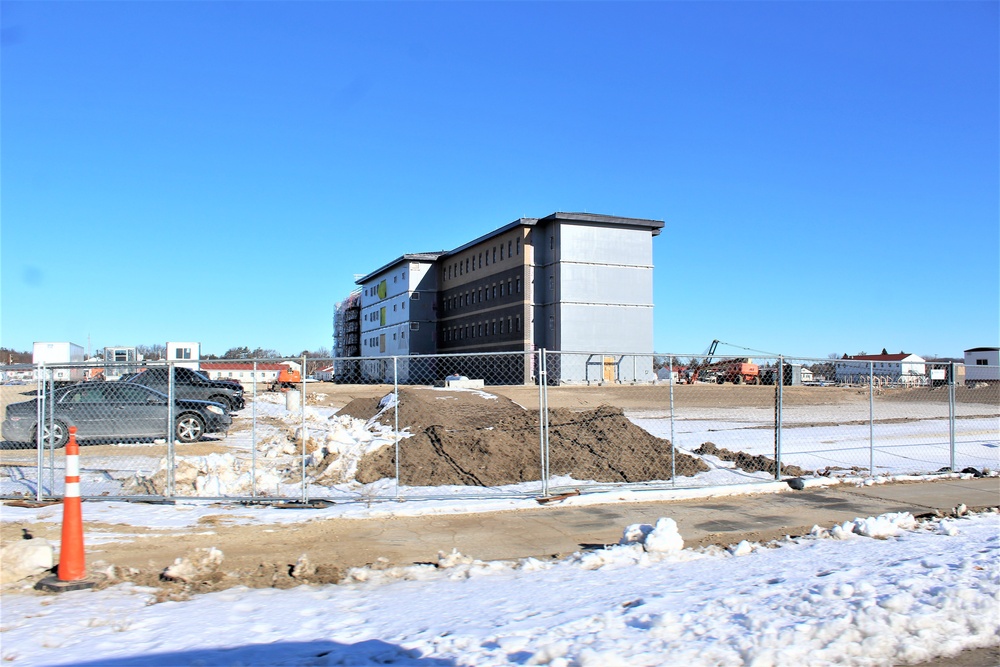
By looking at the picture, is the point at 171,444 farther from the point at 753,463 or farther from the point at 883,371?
the point at 883,371

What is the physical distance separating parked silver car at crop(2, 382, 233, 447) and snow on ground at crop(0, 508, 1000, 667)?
28.7 ft

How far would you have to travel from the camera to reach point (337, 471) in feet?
39.2

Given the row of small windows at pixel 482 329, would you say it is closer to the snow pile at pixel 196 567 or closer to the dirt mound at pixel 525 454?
the dirt mound at pixel 525 454

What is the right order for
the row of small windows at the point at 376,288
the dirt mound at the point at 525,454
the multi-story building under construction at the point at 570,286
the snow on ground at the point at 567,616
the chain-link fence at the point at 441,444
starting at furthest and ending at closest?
1. the row of small windows at the point at 376,288
2. the multi-story building under construction at the point at 570,286
3. the dirt mound at the point at 525,454
4. the chain-link fence at the point at 441,444
5. the snow on ground at the point at 567,616

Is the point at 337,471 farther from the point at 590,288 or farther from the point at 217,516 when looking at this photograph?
the point at 590,288

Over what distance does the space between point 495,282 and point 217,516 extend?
213 ft

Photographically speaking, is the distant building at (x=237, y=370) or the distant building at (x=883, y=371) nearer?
the distant building at (x=237, y=370)

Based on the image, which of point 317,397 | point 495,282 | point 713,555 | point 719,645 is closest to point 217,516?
point 713,555

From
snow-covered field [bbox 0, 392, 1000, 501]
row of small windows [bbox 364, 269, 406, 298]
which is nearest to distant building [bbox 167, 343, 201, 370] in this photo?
snow-covered field [bbox 0, 392, 1000, 501]

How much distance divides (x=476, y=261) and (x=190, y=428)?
64.1m

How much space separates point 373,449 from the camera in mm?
12484

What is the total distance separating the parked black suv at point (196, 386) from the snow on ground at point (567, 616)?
16.1m

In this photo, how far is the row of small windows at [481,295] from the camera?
227ft

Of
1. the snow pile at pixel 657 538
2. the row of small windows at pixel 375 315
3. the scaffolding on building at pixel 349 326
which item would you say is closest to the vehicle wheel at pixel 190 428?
the snow pile at pixel 657 538
